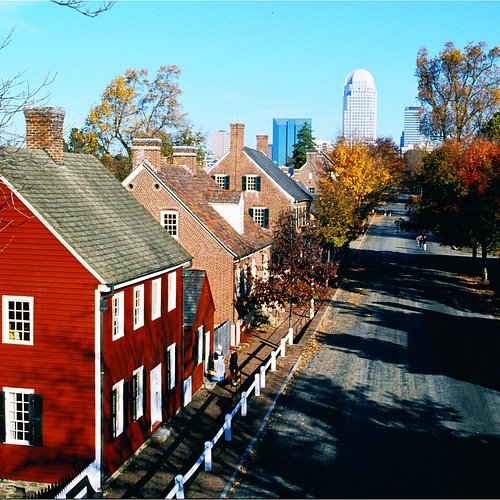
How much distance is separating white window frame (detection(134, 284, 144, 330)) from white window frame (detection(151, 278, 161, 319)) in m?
1.07

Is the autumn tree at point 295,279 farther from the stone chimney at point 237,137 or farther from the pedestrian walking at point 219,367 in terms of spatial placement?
the stone chimney at point 237,137

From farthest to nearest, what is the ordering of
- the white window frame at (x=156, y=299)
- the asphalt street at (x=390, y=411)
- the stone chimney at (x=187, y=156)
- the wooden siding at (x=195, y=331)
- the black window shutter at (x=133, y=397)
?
the stone chimney at (x=187, y=156)
the wooden siding at (x=195, y=331)
the white window frame at (x=156, y=299)
the black window shutter at (x=133, y=397)
the asphalt street at (x=390, y=411)

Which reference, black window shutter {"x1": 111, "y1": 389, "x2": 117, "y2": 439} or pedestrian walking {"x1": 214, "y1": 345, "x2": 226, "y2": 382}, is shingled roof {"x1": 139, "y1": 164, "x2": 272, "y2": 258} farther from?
black window shutter {"x1": 111, "y1": 389, "x2": 117, "y2": 439}

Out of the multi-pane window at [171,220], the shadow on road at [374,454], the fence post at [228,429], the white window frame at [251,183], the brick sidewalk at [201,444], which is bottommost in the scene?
the brick sidewalk at [201,444]

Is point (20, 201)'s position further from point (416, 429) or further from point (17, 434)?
point (416, 429)

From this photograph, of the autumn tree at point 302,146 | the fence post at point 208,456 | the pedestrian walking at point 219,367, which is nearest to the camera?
the fence post at point 208,456

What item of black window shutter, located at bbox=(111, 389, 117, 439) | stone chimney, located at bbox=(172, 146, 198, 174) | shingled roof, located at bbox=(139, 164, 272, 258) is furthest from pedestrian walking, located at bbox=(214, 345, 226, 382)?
stone chimney, located at bbox=(172, 146, 198, 174)

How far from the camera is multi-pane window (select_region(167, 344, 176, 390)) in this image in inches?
951

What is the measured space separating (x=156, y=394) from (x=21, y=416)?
511 centimetres

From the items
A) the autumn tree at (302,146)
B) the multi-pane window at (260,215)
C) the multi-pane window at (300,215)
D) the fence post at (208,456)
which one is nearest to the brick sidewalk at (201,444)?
the fence post at (208,456)

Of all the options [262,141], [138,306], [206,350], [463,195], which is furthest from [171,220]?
[262,141]

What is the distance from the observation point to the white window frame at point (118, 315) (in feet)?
63.5

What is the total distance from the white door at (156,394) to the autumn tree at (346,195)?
1200 inches

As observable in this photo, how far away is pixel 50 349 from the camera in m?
18.7
